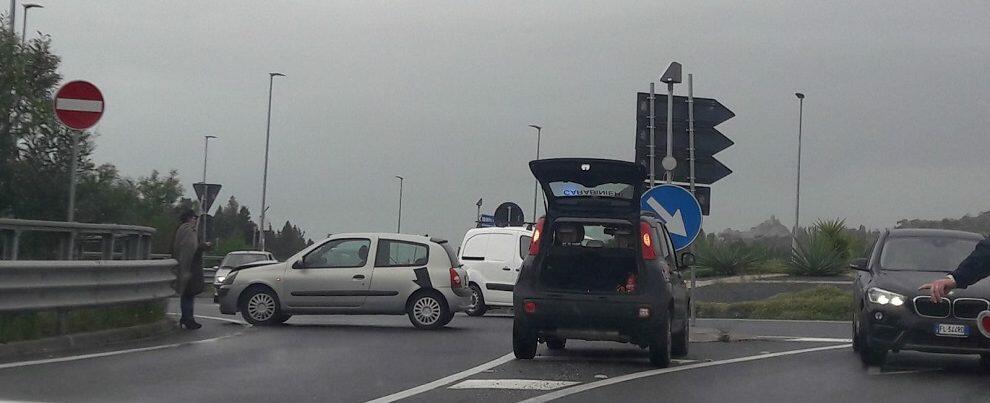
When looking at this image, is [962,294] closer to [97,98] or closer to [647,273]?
[647,273]

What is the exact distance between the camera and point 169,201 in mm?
69188

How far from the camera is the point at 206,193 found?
3591 cm

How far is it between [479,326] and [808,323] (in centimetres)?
642

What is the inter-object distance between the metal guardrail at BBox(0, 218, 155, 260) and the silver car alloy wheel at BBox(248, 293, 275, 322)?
2.49 meters

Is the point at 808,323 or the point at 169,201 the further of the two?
the point at 169,201

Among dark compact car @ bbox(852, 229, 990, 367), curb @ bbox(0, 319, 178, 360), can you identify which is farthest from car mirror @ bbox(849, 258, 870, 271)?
curb @ bbox(0, 319, 178, 360)

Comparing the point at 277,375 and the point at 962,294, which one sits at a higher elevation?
the point at 962,294

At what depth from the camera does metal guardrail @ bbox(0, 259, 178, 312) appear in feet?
41.4

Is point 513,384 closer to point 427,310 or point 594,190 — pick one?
point 594,190

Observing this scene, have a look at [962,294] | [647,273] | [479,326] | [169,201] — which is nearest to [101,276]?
[647,273]

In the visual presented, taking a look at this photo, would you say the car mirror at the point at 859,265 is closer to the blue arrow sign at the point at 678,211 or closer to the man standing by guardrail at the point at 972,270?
the blue arrow sign at the point at 678,211

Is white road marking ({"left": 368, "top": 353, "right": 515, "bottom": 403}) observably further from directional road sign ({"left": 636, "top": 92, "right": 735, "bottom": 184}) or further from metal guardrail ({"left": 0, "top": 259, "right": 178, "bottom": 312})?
directional road sign ({"left": 636, "top": 92, "right": 735, "bottom": 184})

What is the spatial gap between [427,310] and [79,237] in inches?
237

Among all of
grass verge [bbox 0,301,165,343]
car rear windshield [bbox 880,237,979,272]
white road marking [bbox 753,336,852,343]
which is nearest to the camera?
grass verge [bbox 0,301,165,343]
